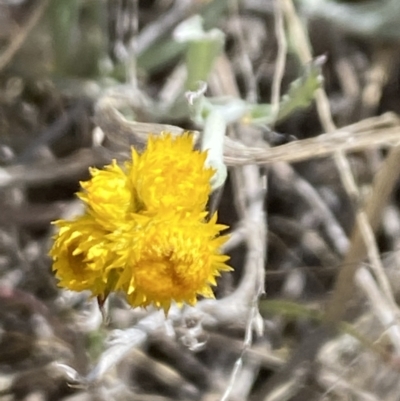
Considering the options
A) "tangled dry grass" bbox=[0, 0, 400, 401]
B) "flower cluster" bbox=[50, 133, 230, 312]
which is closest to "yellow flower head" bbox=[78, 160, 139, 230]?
"flower cluster" bbox=[50, 133, 230, 312]

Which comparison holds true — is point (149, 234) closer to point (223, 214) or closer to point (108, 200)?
point (108, 200)

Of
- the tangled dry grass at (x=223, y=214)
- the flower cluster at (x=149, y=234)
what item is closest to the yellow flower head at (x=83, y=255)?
the flower cluster at (x=149, y=234)

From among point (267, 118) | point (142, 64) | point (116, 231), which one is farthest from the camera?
point (142, 64)

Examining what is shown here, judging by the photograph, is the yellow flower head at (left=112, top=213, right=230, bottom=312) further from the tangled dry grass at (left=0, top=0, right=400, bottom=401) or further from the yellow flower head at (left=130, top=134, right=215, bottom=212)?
the tangled dry grass at (left=0, top=0, right=400, bottom=401)

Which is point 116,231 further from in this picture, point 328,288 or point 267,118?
point 328,288

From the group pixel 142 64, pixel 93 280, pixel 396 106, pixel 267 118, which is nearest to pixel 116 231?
pixel 93 280

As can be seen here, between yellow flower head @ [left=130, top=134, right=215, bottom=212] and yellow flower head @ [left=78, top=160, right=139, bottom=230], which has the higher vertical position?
yellow flower head @ [left=130, top=134, right=215, bottom=212]

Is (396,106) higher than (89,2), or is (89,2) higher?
(89,2)
